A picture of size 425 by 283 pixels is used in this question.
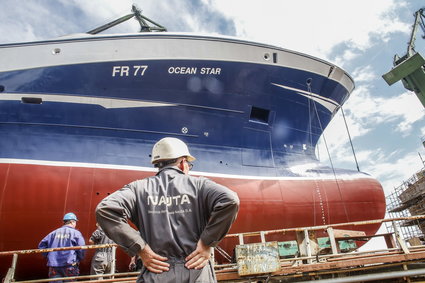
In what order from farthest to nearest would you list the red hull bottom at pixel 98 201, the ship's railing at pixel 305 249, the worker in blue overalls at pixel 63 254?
the red hull bottom at pixel 98 201, the worker in blue overalls at pixel 63 254, the ship's railing at pixel 305 249

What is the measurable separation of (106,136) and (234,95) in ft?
10.4

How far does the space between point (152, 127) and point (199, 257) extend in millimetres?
5636

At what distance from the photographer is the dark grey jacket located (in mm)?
1689

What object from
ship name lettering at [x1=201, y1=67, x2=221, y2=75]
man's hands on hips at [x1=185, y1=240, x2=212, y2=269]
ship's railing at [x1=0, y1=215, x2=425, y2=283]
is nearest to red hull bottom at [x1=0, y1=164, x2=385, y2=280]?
ship's railing at [x1=0, y1=215, x2=425, y2=283]

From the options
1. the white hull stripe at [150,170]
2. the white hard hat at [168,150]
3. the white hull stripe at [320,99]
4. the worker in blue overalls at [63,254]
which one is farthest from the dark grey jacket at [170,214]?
the white hull stripe at [320,99]

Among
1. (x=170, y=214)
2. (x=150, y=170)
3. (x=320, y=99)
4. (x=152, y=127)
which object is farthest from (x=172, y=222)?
(x=320, y=99)

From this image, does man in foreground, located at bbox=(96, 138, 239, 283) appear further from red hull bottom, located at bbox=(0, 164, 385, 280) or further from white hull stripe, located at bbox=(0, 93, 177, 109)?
white hull stripe, located at bbox=(0, 93, 177, 109)

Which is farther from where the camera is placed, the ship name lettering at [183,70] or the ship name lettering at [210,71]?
the ship name lettering at [210,71]

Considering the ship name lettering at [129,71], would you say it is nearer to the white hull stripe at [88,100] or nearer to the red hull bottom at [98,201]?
the white hull stripe at [88,100]

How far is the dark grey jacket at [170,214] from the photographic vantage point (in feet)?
5.54

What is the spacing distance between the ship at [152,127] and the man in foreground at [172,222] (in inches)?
188

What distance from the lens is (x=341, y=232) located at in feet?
18.4

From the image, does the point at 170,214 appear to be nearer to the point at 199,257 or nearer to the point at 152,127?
the point at 199,257

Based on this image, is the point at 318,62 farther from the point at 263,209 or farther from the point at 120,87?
the point at 120,87
